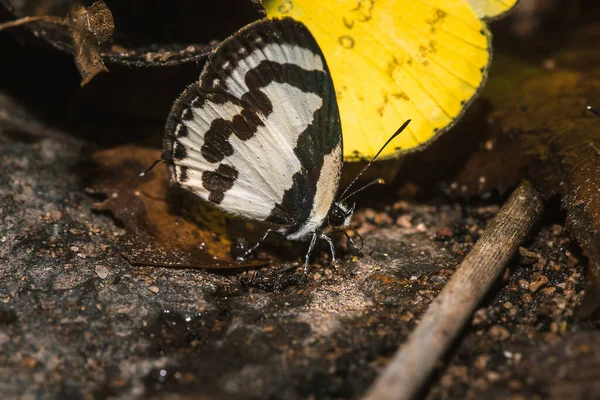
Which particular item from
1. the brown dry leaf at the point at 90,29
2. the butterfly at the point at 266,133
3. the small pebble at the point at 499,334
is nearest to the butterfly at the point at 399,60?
the butterfly at the point at 266,133

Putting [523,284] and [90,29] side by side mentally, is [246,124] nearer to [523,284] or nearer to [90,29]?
[90,29]

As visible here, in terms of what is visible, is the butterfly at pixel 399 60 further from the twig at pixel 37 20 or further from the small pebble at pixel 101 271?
the small pebble at pixel 101 271

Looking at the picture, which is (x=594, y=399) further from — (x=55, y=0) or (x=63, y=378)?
→ (x=55, y=0)

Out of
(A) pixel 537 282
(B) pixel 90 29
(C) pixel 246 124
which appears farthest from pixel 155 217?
(A) pixel 537 282

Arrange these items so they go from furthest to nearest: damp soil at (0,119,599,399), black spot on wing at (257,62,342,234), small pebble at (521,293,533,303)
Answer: black spot on wing at (257,62,342,234) < small pebble at (521,293,533,303) < damp soil at (0,119,599,399)

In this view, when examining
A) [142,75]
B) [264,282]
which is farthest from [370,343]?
[142,75]

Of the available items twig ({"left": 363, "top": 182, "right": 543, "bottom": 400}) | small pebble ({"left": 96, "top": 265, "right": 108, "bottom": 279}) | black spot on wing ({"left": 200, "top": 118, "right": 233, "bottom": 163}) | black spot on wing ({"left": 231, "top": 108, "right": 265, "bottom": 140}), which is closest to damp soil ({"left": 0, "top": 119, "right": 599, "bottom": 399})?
small pebble ({"left": 96, "top": 265, "right": 108, "bottom": 279})

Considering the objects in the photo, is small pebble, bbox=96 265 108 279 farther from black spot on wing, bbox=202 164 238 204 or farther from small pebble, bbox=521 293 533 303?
small pebble, bbox=521 293 533 303
